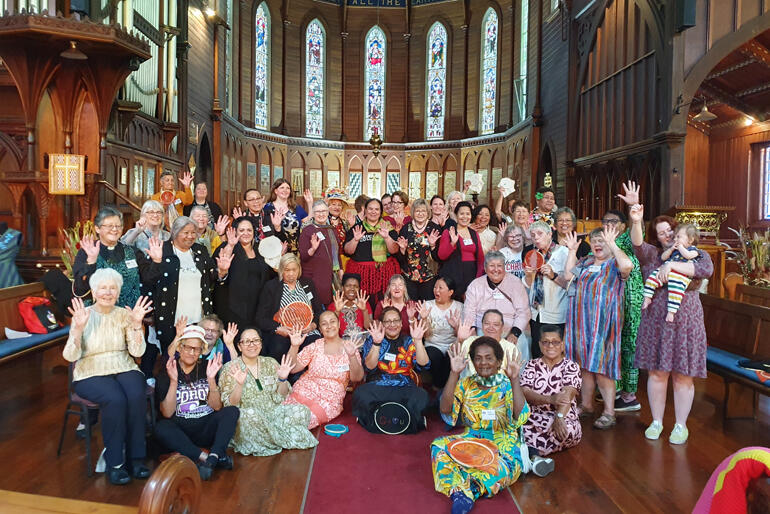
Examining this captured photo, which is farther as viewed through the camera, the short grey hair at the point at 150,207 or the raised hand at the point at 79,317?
the short grey hair at the point at 150,207

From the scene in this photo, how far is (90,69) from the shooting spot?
7.14 m

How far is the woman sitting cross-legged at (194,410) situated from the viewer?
11.8 feet

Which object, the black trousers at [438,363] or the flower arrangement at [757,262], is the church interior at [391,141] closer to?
the flower arrangement at [757,262]

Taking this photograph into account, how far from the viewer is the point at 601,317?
439 cm

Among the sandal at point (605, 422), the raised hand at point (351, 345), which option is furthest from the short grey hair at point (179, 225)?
the sandal at point (605, 422)

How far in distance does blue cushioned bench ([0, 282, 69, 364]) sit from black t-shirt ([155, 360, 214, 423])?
146 centimetres

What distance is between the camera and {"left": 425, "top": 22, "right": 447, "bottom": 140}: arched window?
62.0 feet

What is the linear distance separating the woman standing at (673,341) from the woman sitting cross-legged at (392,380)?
5.40 feet

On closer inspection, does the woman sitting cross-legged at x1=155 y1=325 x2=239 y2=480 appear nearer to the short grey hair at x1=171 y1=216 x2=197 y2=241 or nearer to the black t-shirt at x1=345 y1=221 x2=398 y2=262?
the short grey hair at x1=171 y1=216 x2=197 y2=241

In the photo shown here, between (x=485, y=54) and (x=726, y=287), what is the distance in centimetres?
1280

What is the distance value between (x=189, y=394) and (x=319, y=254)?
2070mm

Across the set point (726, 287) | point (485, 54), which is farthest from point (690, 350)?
point (485, 54)

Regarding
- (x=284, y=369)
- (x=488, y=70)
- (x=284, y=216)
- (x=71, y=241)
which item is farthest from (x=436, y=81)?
(x=284, y=369)

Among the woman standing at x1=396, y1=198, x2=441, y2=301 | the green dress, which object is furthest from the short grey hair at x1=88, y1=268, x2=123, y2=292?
the green dress
